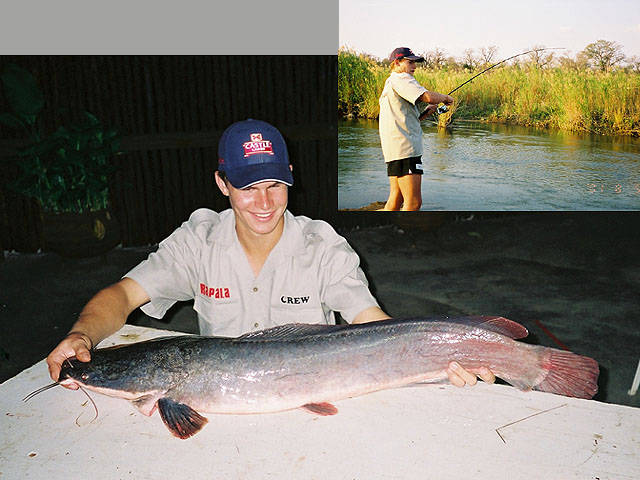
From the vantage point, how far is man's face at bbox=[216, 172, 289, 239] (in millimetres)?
2479

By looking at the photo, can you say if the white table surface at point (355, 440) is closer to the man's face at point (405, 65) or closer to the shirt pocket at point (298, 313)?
the shirt pocket at point (298, 313)

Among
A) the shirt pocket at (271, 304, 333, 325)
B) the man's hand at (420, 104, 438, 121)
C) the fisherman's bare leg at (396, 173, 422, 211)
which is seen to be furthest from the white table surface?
the fisherman's bare leg at (396, 173, 422, 211)

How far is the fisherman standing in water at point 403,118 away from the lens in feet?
20.2

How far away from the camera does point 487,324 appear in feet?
6.46

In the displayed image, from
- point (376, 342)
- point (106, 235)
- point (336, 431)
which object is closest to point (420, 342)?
point (376, 342)

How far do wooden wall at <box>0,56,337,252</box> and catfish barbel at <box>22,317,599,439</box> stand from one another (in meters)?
5.22

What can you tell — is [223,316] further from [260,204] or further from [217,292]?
[260,204]

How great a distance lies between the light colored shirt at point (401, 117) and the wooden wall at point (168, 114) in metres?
1.12

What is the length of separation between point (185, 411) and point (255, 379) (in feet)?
0.83

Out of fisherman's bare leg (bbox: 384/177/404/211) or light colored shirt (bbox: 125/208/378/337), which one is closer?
light colored shirt (bbox: 125/208/378/337)

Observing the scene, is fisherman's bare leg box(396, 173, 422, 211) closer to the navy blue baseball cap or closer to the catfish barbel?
the navy blue baseball cap

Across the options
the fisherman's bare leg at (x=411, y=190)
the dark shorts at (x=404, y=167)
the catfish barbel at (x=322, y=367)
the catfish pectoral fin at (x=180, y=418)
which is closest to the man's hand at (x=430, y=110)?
the dark shorts at (x=404, y=167)

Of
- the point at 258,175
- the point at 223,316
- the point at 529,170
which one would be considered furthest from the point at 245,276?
the point at 529,170

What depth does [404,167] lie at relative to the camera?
686cm
